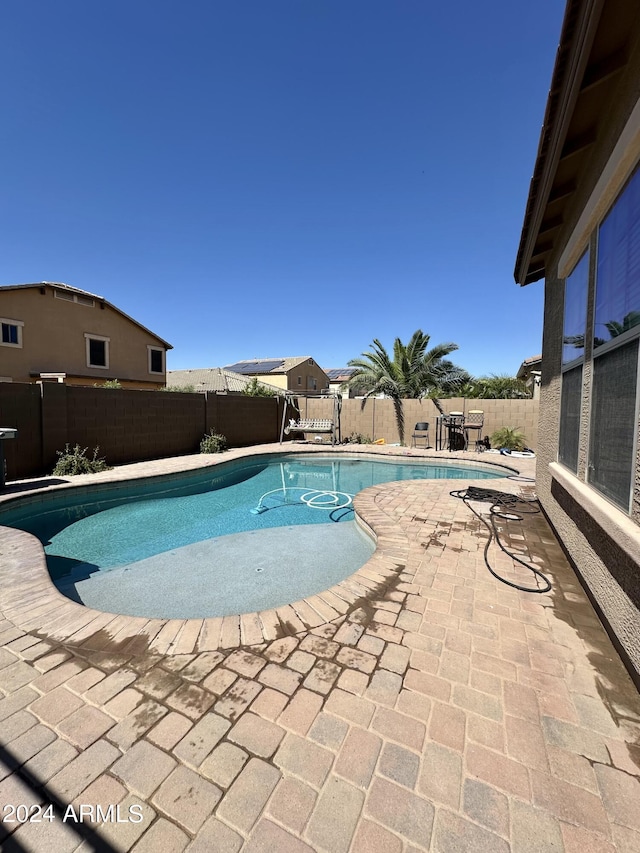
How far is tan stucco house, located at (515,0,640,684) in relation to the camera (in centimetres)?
214

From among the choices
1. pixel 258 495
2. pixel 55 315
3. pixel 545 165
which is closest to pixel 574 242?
pixel 545 165

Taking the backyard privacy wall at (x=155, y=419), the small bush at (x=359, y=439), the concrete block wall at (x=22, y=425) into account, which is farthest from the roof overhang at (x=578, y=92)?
the small bush at (x=359, y=439)

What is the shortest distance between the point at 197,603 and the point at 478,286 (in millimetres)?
18660

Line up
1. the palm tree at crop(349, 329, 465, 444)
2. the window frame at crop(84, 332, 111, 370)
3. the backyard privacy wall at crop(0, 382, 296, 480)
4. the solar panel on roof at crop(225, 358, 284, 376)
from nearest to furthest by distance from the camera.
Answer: the backyard privacy wall at crop(0, 382, 296, 480)
the palm tree at crop(349, 329, 465, 444)
the window frame at crop(84, 332, 111, 370)
the solar panel on roof at crop(225, 358, 284, 376)

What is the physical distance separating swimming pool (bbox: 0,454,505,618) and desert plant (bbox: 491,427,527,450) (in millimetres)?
3891

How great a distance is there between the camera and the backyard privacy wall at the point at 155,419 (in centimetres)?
816

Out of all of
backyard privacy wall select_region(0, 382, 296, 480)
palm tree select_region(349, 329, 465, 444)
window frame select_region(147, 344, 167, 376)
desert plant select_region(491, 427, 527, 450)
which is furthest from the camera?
window frame select_region(147, 344, 167, 376)

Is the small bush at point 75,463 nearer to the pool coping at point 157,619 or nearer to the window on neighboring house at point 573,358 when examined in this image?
the pool coping at point 157,619

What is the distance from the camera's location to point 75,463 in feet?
28.3

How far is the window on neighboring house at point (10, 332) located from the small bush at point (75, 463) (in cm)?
1024

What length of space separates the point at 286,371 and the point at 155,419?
18595 millimetres

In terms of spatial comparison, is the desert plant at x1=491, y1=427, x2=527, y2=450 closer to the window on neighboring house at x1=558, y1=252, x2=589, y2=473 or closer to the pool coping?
the window on neighboring house at x1=558, y1=252, x2=589, y2=473

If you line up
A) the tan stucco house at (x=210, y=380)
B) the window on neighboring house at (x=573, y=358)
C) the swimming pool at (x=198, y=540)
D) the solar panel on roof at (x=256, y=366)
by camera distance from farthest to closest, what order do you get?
the solar panel on roof at (x=256, y=366), the tan stucco house at (x=210, y=380), the swimming pool at (x=198, y=540), the window on neighboring house at (x=573, y=358)

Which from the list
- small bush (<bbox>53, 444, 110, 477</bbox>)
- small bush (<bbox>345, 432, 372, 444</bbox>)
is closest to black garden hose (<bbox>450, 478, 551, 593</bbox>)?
small bush (<bbox>53, 444, 110, 477</bbox>)
